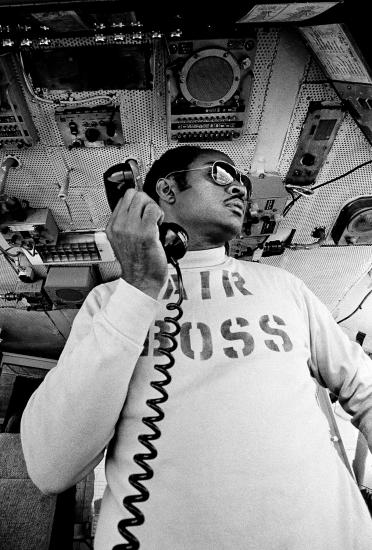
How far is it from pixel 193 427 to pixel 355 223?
208 centimetres

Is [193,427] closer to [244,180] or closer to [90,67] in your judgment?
[244,180]

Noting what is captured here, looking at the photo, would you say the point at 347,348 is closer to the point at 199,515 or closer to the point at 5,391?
the point at 199,515

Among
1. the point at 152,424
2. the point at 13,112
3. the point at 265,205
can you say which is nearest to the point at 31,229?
the point at 13,112

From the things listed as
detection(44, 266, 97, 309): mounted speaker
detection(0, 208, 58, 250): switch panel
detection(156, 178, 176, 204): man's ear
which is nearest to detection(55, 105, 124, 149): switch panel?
detection(156, 178, 176, 204): man's ear

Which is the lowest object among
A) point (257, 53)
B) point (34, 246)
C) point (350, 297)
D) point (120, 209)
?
point (350, 297)

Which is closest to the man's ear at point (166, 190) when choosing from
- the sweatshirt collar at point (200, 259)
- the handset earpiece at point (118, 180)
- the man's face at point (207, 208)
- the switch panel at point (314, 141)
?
the man's face at point (207, 208)

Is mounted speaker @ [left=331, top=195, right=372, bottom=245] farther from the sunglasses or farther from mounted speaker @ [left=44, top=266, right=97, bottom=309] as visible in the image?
mounted speaker @ [left=44, top=266, right=97, bottom=309]

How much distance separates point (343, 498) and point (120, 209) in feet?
3.70

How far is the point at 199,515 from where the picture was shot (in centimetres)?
86

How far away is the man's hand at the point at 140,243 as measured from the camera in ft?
3.07

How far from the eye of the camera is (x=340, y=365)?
131 centimetres

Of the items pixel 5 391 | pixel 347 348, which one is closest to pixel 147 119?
pixel 347 348

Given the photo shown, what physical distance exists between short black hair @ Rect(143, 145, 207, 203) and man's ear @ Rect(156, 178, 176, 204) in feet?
0.13

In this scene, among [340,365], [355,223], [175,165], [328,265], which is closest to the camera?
[340,365]
